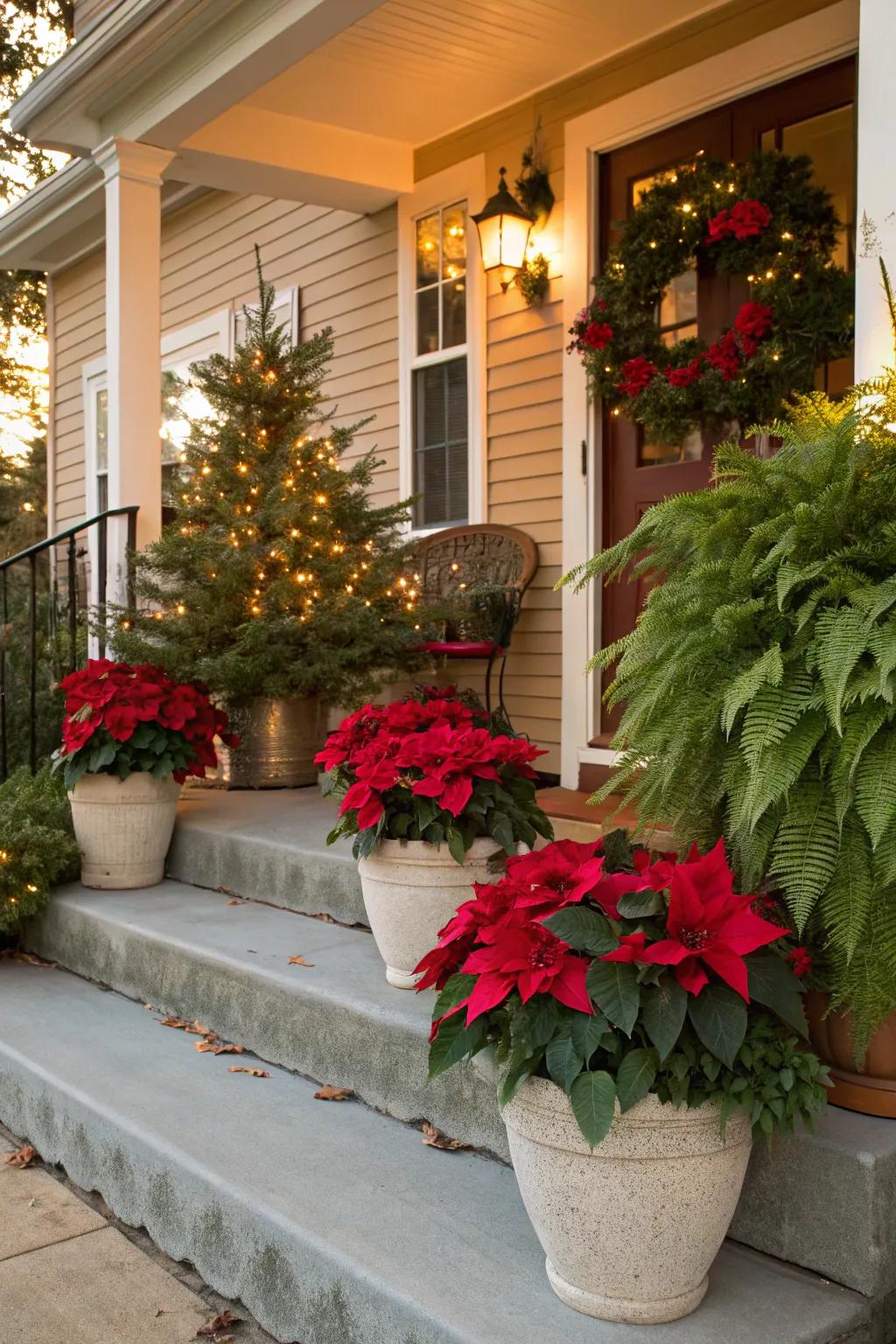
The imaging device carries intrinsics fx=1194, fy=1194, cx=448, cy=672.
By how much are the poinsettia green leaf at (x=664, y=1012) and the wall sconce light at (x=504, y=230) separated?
3789mm

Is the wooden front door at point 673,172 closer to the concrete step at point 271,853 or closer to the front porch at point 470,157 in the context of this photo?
the front porch at point 470,157

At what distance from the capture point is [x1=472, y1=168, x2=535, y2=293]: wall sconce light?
471 centimetres

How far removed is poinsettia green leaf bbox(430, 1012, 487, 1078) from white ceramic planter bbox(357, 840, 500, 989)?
790 mm

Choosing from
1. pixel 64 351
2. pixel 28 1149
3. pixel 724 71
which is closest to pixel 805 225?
pixel 724 71

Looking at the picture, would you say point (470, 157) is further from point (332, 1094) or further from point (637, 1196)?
point (637, 1196)

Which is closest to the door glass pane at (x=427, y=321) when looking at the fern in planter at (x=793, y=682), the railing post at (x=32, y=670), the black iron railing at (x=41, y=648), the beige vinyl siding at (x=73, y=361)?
the black iron railing at (x=41, y=648)

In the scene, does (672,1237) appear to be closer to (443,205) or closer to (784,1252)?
(784,1252)

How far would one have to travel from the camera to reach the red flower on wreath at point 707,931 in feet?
5.15

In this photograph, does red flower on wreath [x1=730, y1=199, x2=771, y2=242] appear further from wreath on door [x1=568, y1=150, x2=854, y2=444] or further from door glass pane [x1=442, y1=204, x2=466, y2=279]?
door glass pane [x1=442, y1=204, x2=466, y2=279]

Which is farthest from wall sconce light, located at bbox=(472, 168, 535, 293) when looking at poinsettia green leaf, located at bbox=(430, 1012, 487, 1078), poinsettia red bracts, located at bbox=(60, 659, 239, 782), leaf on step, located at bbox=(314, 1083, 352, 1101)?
poinsettia green leaf, located at bbox=(430, 1012, 487, 1078)

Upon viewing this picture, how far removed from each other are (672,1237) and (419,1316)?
38 centimetres

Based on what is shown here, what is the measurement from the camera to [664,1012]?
157 centimetres

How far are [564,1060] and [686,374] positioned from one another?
→ 2.93 metres

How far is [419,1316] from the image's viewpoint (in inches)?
65.9
